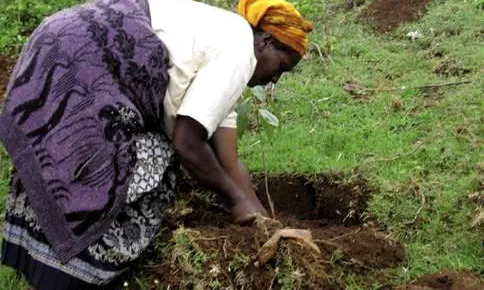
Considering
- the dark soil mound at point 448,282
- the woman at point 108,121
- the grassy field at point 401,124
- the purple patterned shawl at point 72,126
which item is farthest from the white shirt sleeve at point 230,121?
the dark soil mound at point 448,282

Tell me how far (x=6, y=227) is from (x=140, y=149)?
0.57 meters

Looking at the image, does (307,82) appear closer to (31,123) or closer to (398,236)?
(398,236)

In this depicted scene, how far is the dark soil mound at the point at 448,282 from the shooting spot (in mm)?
2744

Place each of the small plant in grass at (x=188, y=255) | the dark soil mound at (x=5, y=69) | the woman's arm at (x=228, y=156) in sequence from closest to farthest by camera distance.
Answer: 1. the small plant in grass at (x=188, y=255)
2. the woman's arm at (x=228, y=156)
3. the dark soil mound at (x=5, y=69)

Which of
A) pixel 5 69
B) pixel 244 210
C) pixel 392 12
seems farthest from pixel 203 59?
pixel 392 12

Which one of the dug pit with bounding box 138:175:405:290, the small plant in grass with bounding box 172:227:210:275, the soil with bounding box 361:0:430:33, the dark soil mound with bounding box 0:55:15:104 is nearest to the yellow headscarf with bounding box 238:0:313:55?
the dug pit with bounding box 138:175:405:290

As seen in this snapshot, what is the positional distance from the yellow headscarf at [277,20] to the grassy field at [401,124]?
98 centimetres

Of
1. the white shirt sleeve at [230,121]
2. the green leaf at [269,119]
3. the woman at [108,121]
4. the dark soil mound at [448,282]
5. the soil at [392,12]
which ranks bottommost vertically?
the soil at [392,12]

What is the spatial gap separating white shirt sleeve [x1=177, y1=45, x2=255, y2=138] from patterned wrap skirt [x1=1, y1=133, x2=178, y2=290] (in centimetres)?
26

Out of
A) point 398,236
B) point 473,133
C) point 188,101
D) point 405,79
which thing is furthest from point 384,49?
point 188,101

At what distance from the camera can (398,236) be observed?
3.50 m

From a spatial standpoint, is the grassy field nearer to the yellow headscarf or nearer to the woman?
the woman

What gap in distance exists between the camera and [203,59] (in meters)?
2.90

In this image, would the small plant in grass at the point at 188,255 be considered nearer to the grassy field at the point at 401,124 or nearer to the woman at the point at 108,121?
the woman at the point at 108,121
